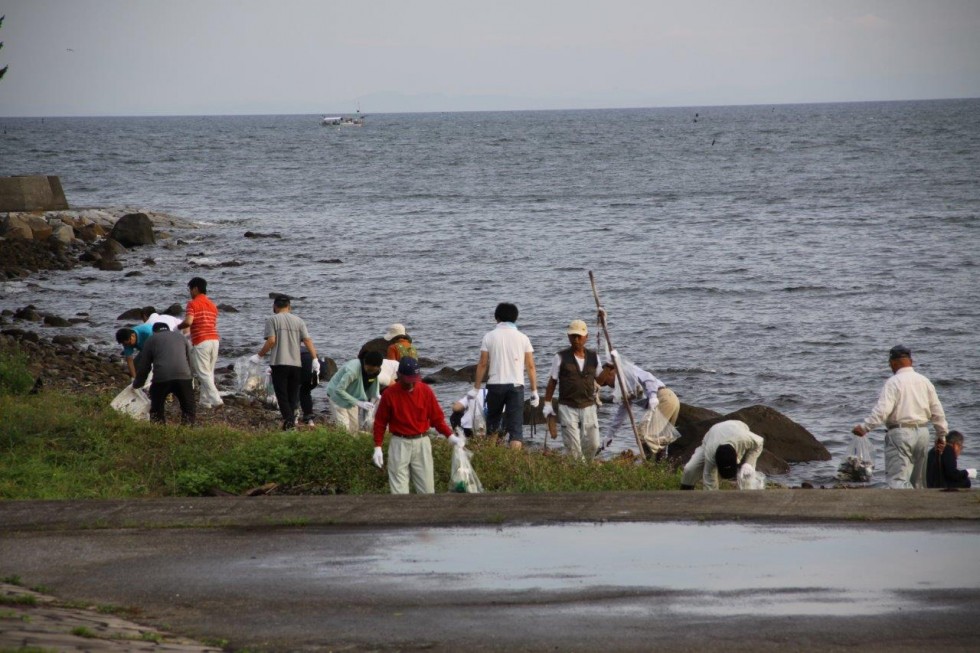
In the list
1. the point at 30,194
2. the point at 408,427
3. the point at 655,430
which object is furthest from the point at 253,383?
the point at 30,194

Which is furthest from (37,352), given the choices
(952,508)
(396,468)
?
(952,508)

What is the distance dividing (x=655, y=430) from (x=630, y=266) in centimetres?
2558

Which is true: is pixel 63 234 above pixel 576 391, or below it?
below

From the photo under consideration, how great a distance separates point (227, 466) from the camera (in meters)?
11.3

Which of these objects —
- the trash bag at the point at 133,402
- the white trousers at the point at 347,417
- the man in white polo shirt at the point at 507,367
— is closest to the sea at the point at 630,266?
the man in white polo shirt at the point at 507,367

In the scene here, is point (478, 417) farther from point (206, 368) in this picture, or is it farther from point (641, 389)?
point (206, 368)

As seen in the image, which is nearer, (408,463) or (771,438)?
(408,463)

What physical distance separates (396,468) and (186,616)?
357cm

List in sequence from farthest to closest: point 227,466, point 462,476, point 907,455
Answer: point 907,455, point 227,466, point 462,476

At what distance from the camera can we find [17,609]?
6.77 m

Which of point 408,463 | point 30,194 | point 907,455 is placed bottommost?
point 907,455

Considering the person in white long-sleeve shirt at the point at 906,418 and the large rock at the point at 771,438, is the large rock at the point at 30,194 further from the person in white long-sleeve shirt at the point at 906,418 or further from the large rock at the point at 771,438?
the person in white long-sleeve shirt at the point at 906,418

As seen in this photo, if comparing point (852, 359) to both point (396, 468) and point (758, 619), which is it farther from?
point (758, 619)

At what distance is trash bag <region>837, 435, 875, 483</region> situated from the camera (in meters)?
13.8
